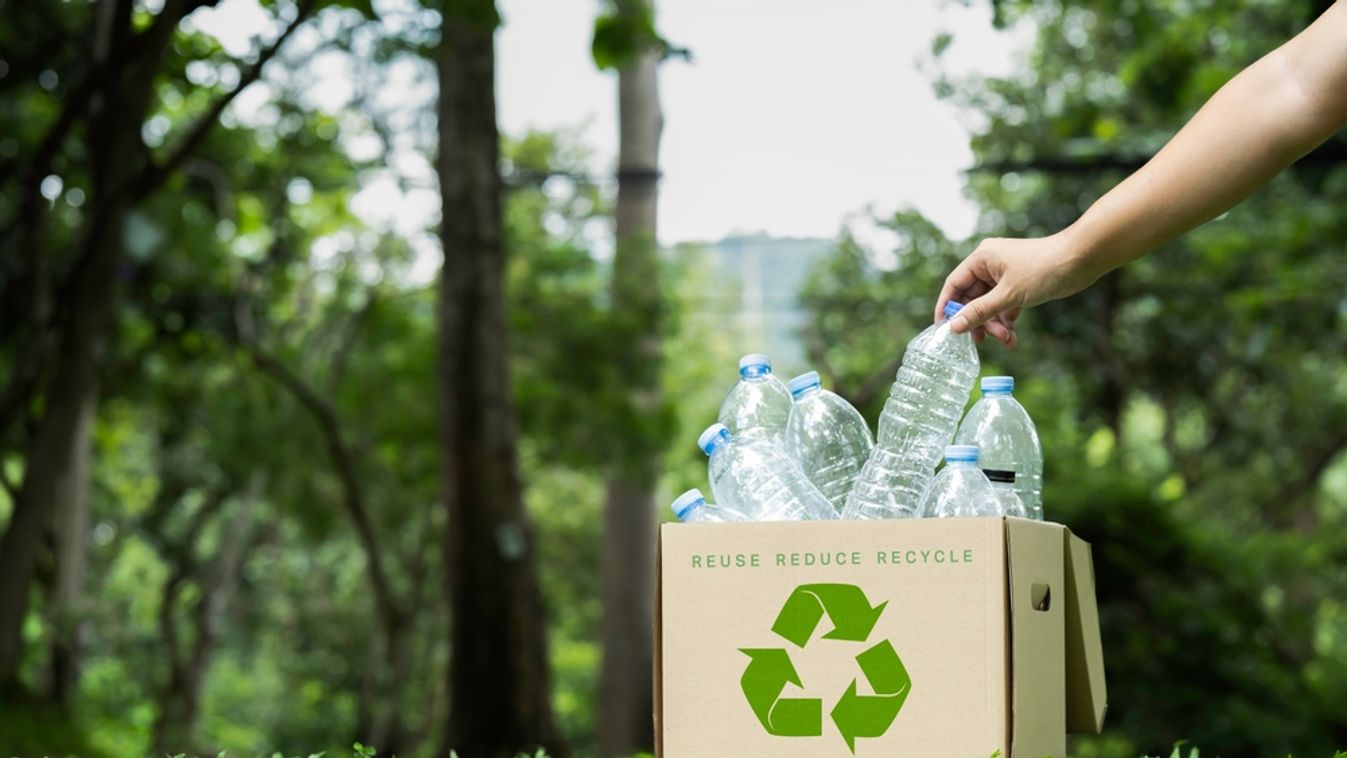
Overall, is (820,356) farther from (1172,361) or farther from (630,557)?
(630,557)

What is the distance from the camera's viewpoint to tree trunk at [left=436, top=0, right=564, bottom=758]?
30.5 feet

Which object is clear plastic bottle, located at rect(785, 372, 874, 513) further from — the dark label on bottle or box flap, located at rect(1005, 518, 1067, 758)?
box flap, located at rect(1005, 518, 1067, 758)

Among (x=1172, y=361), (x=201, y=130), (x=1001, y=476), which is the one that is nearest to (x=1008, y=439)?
(x=1001, y=476)

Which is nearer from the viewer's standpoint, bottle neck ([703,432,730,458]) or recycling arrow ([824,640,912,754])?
recycling arrow ([824,640,912,754])

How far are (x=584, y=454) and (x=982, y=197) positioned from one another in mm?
4010

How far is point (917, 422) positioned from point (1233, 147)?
0.73 m

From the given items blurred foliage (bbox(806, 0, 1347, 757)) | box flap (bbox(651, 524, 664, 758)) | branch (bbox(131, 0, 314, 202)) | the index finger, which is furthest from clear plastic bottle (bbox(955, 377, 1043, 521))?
branch (bbox(131, 0, 314, 202))

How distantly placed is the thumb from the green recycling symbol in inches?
18.0

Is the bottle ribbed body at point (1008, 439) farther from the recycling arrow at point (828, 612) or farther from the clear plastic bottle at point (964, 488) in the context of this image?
the recycling arrow at point (828, 612)

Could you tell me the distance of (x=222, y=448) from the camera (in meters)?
15.5

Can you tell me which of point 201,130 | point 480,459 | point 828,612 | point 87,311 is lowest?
point 828,612

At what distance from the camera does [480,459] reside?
31.8ft

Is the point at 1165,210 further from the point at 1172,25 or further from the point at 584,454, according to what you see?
the point at 584,454

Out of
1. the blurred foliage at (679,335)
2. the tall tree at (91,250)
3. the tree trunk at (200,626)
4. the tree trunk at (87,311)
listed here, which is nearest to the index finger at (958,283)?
the blurred foliage at (679,335)
